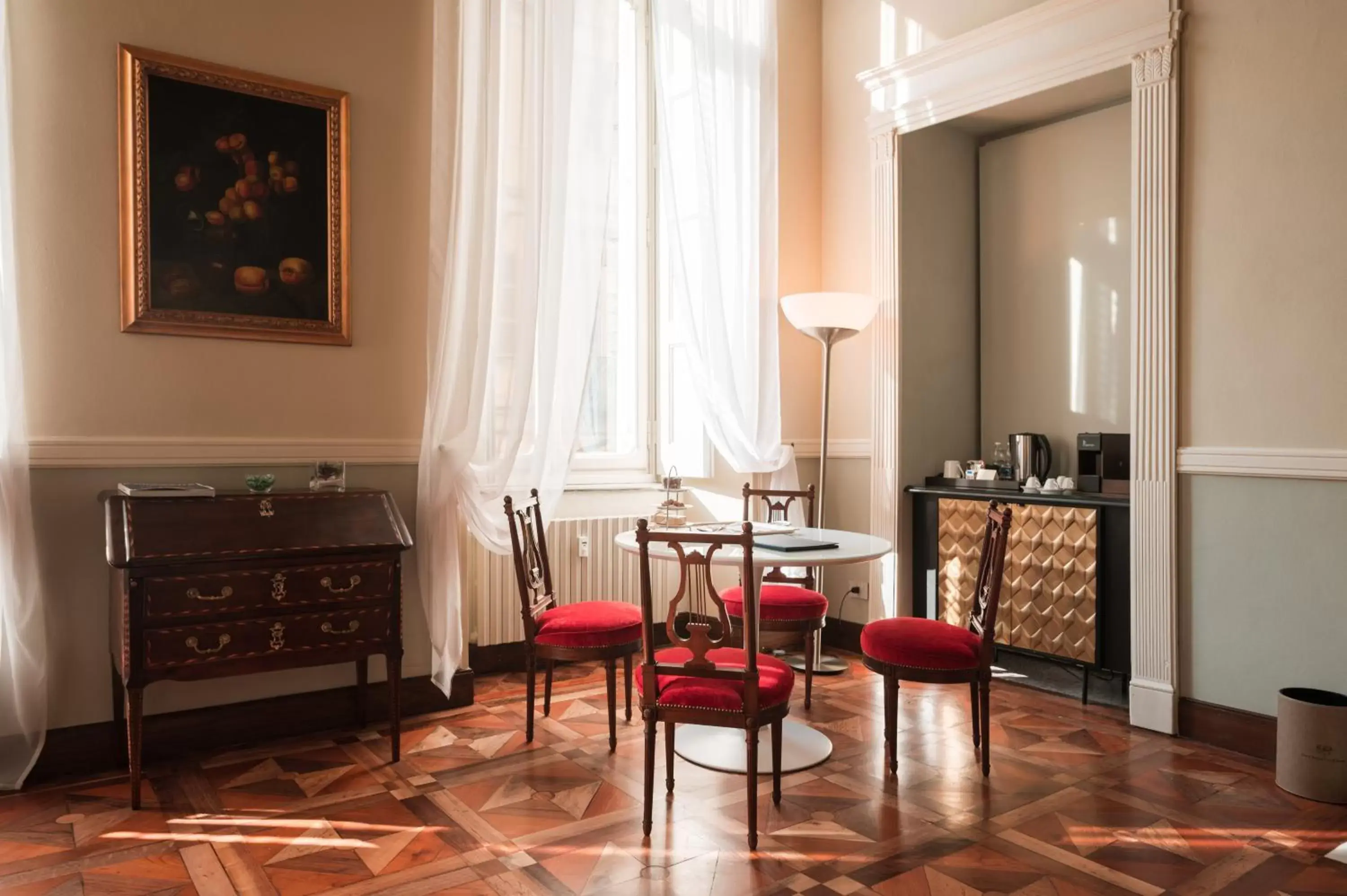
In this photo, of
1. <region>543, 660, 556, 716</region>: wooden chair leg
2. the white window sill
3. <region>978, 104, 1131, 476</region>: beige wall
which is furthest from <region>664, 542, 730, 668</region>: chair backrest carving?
<region>978, 104, 1131, 476</region>: beige wall

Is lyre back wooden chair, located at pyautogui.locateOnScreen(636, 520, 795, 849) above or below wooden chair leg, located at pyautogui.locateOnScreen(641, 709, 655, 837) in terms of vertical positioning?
above

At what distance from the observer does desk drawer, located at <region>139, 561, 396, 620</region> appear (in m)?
2.92

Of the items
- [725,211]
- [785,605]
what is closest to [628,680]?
[785,605]

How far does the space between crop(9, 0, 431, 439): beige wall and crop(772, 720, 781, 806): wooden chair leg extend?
76.4 inches

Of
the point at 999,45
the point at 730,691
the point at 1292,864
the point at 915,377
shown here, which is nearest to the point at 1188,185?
the point at 999,45

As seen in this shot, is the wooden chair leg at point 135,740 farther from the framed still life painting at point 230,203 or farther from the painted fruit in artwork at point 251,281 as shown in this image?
the painted fruit in artwork at point 251,281

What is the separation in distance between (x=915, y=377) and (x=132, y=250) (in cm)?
355

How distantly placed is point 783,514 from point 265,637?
91.3 inches

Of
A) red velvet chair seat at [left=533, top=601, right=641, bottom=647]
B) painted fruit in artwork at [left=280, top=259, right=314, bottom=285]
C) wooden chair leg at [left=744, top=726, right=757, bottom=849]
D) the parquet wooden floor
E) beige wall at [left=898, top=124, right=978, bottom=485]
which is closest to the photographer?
the parquet wooden floor

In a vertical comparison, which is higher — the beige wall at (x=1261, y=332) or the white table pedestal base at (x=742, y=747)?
the beige wall at (x=1261, y=332)

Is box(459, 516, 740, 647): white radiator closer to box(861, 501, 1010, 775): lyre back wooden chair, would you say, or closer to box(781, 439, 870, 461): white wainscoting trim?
box(781, 439, 870, 461): white wainscoting trim

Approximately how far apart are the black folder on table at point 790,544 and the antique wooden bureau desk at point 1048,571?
4.15ft

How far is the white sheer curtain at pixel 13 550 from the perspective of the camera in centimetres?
296

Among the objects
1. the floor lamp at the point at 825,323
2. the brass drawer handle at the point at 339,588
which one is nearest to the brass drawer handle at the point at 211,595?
the brass drawer handle at the point at 339,588
